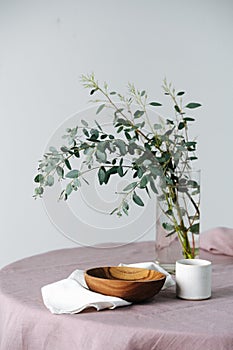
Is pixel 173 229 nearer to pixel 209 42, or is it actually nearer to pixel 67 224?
pixel 67 224

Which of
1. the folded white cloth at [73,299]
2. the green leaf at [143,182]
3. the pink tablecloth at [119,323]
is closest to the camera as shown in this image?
the pink tablecloth at [119,323]

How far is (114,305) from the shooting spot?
1.37 metres

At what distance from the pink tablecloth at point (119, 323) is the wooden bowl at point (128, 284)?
3cm

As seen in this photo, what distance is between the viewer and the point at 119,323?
127 centimetres

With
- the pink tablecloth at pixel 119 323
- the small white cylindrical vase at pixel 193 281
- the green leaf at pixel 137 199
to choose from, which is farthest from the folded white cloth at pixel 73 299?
the green leaf at pixel 137 199

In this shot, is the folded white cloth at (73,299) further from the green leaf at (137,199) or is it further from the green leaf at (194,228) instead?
the green leaf at (194,228)

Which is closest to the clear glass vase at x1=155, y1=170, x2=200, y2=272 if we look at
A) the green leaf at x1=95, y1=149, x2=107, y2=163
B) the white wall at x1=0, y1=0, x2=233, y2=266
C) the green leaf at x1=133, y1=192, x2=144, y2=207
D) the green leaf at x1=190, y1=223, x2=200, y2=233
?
the green leaf at x1=190, y1=223, x2=200, y2=233

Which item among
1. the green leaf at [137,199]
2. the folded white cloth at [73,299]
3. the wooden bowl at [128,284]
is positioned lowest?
the folded white cloth at [73,299]

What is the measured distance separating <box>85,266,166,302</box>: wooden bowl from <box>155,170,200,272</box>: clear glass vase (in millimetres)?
226

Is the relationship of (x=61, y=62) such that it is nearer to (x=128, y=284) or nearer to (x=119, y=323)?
(x=128, y=284)

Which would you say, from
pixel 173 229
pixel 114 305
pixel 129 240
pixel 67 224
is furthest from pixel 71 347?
pixel 129 240

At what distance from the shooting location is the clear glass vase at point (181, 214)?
1.71 metres

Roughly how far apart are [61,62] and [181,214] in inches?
71.3

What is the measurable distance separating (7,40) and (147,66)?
75cm
